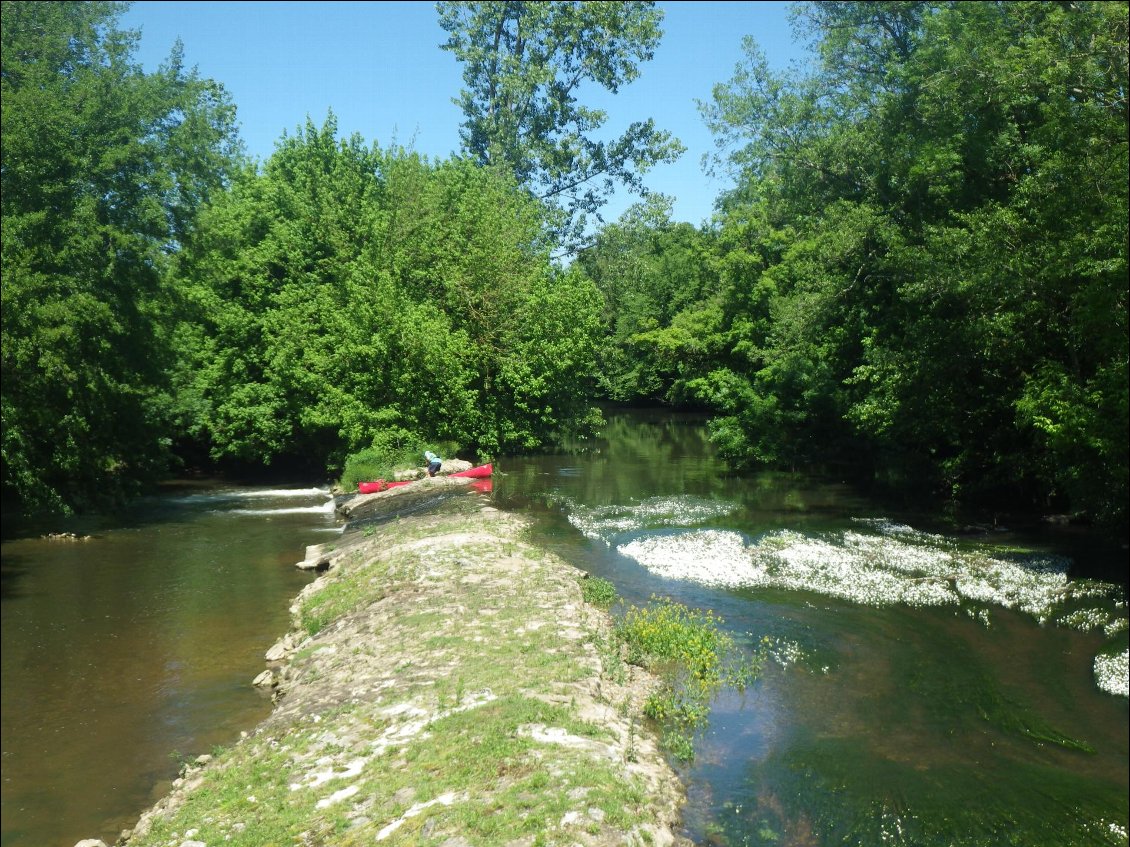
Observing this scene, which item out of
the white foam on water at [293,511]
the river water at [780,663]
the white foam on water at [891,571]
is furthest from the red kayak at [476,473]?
the white foam on water at [891,571]

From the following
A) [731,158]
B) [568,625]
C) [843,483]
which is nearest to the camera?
[568,625]

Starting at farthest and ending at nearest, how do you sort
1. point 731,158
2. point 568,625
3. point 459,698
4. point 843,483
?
point 731,158 → point 843,483 → point 568,625 → point 459,698

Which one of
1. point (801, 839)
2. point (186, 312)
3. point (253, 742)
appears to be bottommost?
point (801, 839)

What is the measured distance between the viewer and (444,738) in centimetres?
955

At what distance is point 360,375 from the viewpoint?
32375 millimetres

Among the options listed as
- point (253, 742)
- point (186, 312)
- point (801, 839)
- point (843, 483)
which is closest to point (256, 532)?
point (186, 312)

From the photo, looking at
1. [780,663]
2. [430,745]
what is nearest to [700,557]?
[780,663]

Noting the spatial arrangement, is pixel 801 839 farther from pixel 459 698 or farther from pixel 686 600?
pixel 686 600

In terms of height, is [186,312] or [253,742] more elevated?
[186,312]

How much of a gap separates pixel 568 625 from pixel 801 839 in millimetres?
5331

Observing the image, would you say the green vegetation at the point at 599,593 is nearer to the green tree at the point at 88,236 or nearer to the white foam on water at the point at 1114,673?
the white foam on water at the point at 1114,673

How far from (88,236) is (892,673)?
2336 centimetres

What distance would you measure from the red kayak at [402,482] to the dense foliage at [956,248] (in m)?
10.2

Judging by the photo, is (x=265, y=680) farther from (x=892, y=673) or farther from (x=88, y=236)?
(x=88, y=236)
